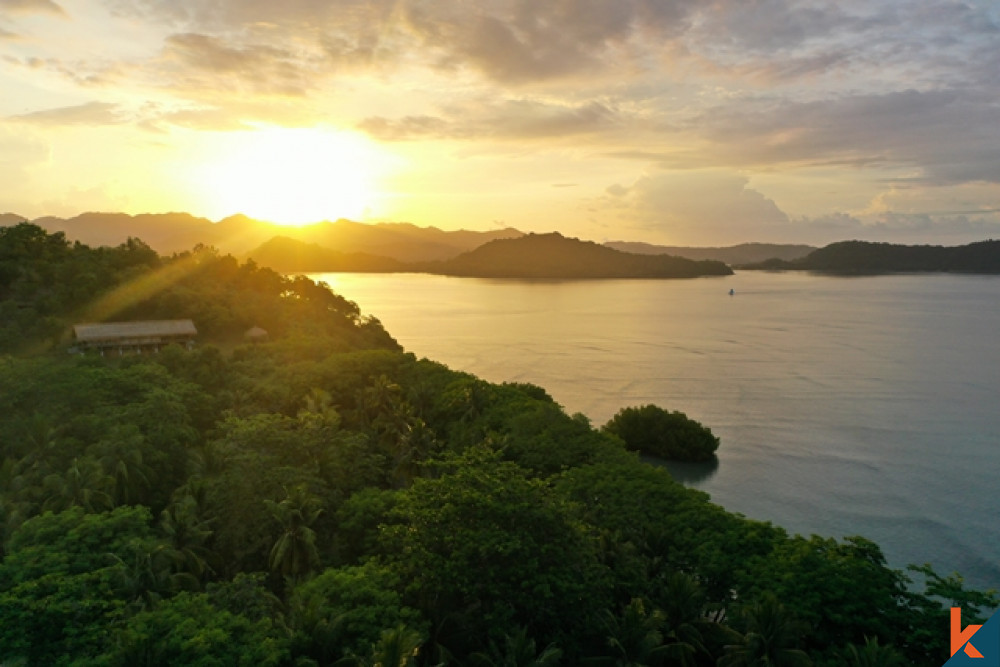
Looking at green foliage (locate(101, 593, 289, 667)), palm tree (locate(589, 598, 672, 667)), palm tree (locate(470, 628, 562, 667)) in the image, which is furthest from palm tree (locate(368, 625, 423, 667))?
palm tree (locate(589, 598, 672, 667))

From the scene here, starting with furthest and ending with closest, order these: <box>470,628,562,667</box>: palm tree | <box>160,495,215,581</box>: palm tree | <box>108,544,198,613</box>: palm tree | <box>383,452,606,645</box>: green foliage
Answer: <box>160,495,215,581</box>: palm tree, <box>383,452,606,645</box>: green foliage, <box>108,544,198,613</box>: palm tree, <box>470,628,562,667</box>: palm tree

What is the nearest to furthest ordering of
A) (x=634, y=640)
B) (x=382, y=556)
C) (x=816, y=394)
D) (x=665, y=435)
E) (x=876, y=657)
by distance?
(x=876, y=657) → (x=634, y=640) → (x=382, y=556) → (x=665, y=435) → (x=816, y=394)

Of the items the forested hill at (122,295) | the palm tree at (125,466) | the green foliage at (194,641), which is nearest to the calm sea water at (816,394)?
the forested hill at (122,295)

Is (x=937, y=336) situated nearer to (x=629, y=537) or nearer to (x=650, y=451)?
(x=650, y=451)

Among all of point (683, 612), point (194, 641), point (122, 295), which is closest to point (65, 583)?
point (194, 641)

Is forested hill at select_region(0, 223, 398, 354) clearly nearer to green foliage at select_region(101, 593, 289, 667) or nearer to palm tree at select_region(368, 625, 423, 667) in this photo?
green foliage at select_region(101, 593, 289, 667)

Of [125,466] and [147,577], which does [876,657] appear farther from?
[125,466]
